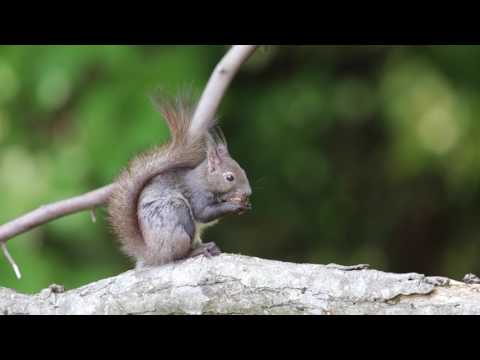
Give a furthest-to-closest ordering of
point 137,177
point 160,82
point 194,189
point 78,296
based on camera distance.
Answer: point 160,82, point 194,189, point 137,177, point 78,296

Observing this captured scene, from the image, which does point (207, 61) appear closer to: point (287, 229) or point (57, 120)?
point (57, 120)

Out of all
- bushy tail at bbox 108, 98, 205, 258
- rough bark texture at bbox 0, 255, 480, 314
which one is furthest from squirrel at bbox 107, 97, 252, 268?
rough bark texture at bbox 0, 255, 480, 314

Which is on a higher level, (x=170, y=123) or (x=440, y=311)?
(x=170, y=123)

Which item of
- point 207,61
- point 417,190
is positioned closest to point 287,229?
point 417,190

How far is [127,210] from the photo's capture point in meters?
2.51

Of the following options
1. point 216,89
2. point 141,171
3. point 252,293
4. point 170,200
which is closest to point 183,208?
point 170,200

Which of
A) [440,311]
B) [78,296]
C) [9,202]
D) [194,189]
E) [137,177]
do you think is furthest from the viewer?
[9,202]

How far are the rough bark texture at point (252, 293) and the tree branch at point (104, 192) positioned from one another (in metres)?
0.26

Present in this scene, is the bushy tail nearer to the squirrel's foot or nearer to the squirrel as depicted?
the squirrel

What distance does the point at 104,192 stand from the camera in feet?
8.39

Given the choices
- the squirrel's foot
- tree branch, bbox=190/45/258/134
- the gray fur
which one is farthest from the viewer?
tree branch, bbox=190/45/258/134

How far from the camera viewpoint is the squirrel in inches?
96.2

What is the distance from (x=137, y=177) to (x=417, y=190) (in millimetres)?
2794

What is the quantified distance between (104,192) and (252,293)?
74 cm
